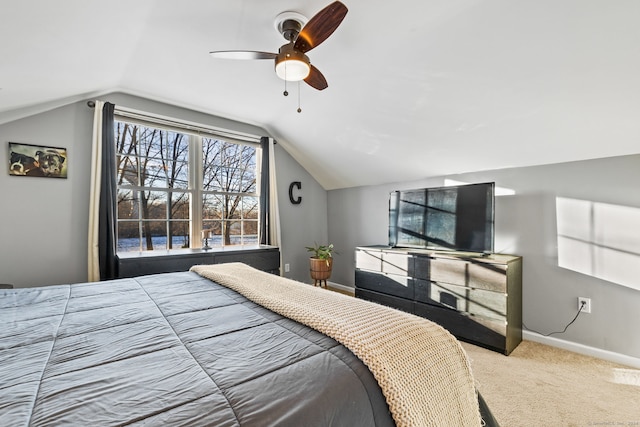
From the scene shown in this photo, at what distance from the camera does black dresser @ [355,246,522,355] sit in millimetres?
2514

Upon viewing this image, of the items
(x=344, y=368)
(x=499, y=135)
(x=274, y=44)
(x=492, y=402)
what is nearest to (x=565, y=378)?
(x=492, y=402)

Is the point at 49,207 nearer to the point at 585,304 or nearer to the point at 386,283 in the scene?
the point at 386,283

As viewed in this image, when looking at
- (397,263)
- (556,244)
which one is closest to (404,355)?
(397,263)

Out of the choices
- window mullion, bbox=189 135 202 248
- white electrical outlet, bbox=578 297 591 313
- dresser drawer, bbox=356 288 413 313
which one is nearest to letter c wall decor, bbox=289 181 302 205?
window mullion, bbox=189 135 202 248

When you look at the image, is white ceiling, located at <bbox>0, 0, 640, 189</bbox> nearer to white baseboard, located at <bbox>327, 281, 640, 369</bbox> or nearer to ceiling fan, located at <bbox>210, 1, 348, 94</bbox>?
ceiling fan, located at <bbox>210, 1, 348, 94</bbox>

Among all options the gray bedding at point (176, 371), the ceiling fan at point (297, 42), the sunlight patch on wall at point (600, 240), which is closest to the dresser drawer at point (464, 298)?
the sunlight patch on wall at point (600, 240)

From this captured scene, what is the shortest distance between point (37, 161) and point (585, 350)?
5080 mm

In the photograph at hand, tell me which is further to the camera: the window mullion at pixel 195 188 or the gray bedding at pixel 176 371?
the window mullion at pixel 195 188

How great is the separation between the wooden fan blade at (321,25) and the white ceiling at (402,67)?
0.80 feet

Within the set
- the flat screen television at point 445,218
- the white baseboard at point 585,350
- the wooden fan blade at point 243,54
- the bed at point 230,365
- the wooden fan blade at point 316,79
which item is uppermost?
the wooden fan blade at point 243,54

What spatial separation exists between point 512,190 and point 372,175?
165 centimetres

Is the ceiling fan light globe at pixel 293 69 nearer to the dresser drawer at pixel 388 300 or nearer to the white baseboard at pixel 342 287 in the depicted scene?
the dresser drawer at pixel 388 300

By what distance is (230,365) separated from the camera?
875 mm

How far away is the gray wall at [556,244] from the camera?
2.31 metres
